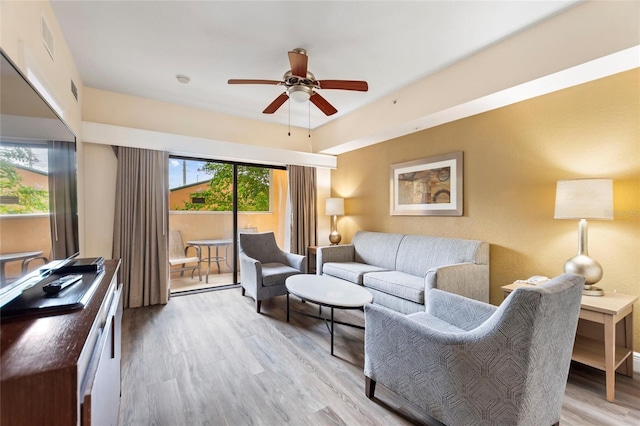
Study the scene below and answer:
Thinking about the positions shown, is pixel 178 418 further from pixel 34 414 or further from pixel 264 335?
pixel 34 414

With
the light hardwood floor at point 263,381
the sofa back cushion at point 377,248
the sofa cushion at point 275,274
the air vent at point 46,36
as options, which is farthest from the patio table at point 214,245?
the air vent at point 46,36

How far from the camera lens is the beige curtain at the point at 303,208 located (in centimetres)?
481

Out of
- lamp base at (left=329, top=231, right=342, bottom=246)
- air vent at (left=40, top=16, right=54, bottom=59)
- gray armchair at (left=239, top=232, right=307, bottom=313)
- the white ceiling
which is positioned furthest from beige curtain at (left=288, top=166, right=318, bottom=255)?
air vent at (left=40, top=16, right=54, bottom=59)

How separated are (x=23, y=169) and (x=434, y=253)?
132 inches

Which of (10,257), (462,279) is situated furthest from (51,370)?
(462,279)

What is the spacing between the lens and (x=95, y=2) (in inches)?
79.3

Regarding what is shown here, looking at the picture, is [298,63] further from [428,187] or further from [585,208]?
[585,208]

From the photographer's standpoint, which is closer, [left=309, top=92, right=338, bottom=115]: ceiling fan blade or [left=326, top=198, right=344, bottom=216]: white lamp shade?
[left=309, top=92, right=338, bottom=115]: ceiling fan blade

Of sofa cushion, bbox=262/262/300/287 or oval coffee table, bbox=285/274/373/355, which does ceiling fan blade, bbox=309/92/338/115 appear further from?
sofa cushion, bbox=262/262/300/287

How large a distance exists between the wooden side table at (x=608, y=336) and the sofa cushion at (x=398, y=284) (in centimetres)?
76

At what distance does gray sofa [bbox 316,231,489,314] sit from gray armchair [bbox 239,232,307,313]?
1.63 ft

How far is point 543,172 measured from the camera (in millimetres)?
2650

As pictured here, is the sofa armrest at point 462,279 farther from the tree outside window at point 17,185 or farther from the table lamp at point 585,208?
the tree outside window at point 17,185

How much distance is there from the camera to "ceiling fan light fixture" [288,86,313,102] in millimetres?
2496
